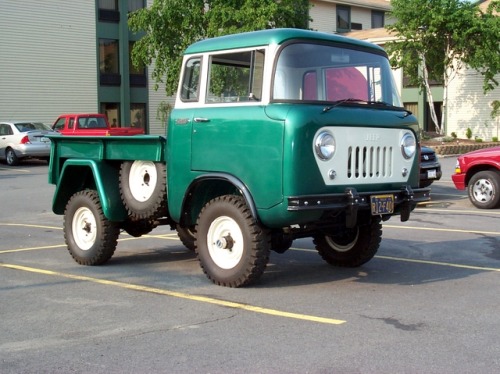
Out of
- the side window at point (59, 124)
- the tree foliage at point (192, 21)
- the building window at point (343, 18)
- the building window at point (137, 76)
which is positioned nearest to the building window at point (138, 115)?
the building window at point (137, 76)

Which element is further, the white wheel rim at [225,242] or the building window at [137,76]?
the building window at [137,76]

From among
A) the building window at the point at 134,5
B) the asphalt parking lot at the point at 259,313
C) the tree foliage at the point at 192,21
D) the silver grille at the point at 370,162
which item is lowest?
the asphalt parking lot at the point at 259,313

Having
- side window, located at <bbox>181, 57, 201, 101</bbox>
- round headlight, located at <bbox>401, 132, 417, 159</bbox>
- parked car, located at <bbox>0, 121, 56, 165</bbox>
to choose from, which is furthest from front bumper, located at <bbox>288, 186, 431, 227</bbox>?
parked car, located at <bbox>0, 121, 56, 165</bbox>

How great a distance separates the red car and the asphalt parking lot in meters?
3.72

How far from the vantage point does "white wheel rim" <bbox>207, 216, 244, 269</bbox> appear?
23.0 feet

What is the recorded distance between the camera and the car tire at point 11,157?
27406mm

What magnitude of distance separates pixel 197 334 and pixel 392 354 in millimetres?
1500

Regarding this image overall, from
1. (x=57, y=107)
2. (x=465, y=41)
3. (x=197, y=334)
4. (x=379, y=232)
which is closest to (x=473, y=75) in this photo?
(x=465, y=41)

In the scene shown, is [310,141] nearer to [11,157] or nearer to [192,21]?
[11,157]

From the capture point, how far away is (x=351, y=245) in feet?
27.0

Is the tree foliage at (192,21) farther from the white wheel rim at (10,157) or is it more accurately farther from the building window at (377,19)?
the building window at (377,19)

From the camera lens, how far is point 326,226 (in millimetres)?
7148

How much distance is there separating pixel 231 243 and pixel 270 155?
3.53ft

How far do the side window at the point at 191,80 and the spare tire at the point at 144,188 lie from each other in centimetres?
79
